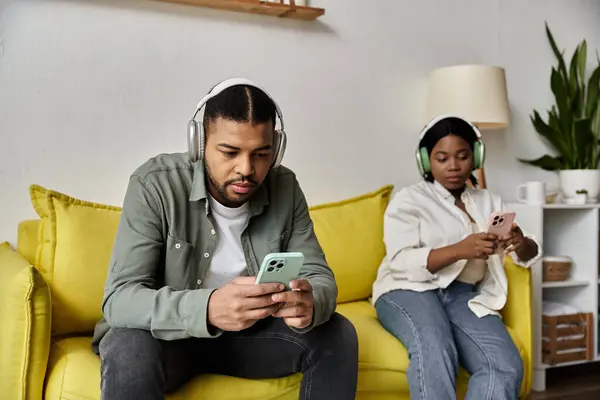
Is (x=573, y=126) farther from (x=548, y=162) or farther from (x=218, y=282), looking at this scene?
(x=218, y=282)

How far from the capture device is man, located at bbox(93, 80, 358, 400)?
133 centimetres

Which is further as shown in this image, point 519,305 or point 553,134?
point 553,134

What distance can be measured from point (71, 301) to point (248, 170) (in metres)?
0.83

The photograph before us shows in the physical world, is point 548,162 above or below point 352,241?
above

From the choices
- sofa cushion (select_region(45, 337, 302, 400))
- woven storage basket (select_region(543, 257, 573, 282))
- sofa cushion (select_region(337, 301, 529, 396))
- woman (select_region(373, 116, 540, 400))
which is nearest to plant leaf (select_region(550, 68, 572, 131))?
woven storage basket (select_region(543, 257, 573, 282))

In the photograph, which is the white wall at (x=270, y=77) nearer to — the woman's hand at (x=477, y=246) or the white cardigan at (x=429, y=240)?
the white cardigan at (x=429, y=240)

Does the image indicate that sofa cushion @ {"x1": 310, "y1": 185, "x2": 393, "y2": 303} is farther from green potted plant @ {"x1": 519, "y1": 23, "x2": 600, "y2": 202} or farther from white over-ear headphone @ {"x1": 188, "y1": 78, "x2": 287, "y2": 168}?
green potted plant @ {"x1": 519, "y1": 23, "x2": 600, "y2": 202}

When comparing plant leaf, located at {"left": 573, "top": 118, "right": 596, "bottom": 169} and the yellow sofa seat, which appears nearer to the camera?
the yellow sofa seat

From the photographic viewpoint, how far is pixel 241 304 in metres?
1.28

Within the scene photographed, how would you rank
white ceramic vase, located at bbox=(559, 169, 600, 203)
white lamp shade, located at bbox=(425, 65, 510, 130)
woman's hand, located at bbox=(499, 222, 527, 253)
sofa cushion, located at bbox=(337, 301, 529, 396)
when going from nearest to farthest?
sofa cushion, located at bbox=(337, 301, 529, 396)
woman's hand, located at bbox=(499, 222, 527, 253)
white lamp shade, located at bbox=(425, 65, 510, 130)
white ceramic vase, located at bbox=(559, 169, 600, 203)

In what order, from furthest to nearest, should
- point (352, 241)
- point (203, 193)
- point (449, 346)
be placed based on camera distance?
point (352, 241) < point (449, 346) < point (203, 193)

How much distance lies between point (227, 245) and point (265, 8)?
1348 millimetres

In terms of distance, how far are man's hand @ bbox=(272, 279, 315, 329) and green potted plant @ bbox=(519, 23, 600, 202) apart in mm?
2183

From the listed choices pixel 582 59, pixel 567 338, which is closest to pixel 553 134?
pixel 582 59
